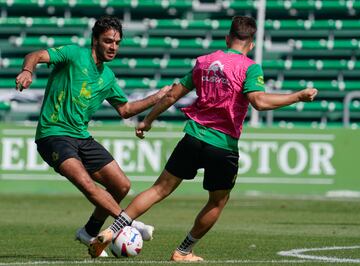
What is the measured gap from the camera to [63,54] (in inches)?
412

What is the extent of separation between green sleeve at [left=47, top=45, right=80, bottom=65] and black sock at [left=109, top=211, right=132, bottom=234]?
1571mm

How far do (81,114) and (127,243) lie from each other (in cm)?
155

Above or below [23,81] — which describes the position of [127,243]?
below

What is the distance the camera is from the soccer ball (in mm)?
9617

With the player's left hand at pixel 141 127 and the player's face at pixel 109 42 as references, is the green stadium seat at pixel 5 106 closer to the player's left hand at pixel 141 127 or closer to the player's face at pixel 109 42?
the player's face at pixel 109 42

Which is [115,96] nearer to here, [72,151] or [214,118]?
[72,151]

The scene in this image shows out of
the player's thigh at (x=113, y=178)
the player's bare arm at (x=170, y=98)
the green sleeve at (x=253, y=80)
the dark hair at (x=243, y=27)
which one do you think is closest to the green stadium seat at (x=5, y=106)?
the player's thigh at (x=113, y=178)

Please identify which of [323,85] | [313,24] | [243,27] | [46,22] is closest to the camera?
[243,27]

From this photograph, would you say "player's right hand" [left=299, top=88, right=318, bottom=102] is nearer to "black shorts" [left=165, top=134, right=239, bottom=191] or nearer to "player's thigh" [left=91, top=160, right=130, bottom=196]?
"black shorts" [left=165, top=134, right=239, bottom=191]

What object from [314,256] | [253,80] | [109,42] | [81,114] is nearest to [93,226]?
[81,114]

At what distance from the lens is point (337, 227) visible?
51.1 feet

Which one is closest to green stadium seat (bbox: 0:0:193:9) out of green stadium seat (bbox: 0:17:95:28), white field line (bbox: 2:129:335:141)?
green stadium seat (bbox: 0:17:95:28)

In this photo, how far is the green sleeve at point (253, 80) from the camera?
379 inches

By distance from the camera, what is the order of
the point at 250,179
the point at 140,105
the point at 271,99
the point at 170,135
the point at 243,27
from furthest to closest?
the point at 170,135, the point at 250,179, the point at 140,105, the point at 243,27, the point at 271,99
